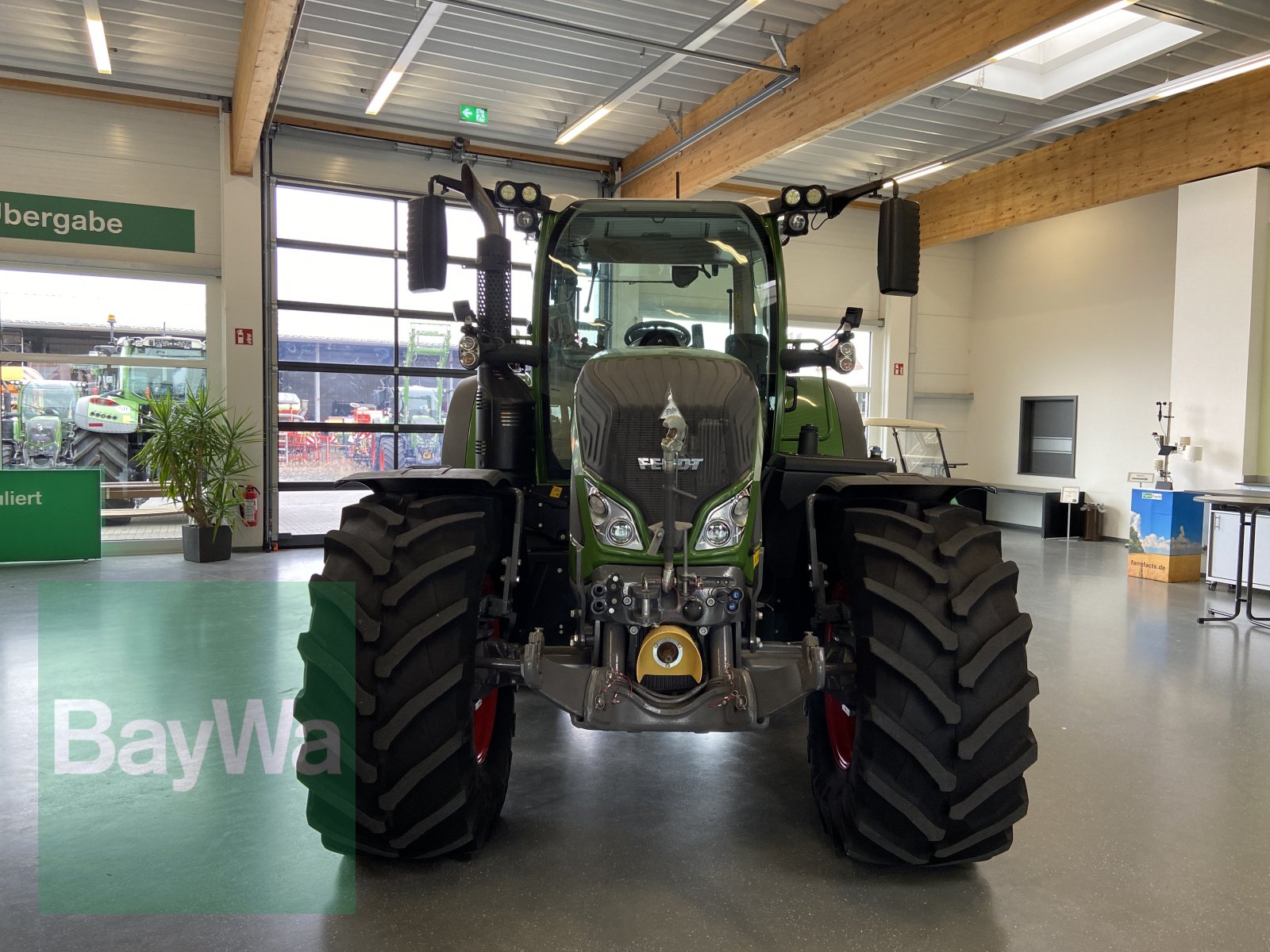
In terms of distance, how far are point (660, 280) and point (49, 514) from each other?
24.7ft

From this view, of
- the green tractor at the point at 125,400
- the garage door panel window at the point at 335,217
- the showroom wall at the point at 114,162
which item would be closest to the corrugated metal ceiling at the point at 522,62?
the showroom wall at the point at 114,162

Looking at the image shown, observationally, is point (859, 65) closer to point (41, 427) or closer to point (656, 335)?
point (656, 335)

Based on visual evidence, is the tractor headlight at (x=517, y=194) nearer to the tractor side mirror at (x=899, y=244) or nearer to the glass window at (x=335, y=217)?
the tractor side mirror at (x=899, y=244)

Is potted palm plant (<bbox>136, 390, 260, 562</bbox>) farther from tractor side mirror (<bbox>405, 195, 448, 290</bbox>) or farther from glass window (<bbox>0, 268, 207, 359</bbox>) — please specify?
tractor side mirror (<bbox>405, 195, 448, 290</bbox>)

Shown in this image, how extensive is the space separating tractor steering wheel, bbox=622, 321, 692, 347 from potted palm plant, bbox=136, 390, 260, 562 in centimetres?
687

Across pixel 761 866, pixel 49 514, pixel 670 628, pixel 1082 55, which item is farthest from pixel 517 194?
pixel 1082 55

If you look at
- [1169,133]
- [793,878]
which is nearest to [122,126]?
[793,878]

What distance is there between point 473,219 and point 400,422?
8.84 ft

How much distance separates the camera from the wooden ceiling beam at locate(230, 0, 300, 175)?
620 centimetres

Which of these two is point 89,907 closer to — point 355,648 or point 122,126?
point 355,648

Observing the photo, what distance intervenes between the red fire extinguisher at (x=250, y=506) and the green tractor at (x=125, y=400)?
45.4 inches

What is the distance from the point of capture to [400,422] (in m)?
10.8

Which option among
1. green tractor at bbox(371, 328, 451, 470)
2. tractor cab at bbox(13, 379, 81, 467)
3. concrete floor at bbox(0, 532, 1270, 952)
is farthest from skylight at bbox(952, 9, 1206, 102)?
tractor cab at bbox(13, 379, 81, 467)

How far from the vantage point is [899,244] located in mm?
2969
